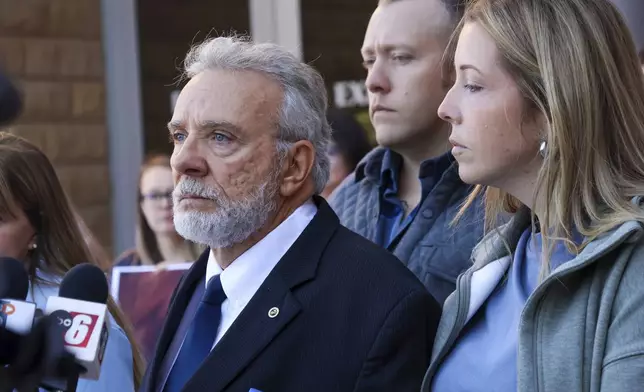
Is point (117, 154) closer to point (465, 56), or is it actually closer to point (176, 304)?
point (176, 304)

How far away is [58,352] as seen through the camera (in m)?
2.35

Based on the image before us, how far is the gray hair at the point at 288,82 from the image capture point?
3.37 meters

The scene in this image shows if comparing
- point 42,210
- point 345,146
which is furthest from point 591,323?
point 345,146

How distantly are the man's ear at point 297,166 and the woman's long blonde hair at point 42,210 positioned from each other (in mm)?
859

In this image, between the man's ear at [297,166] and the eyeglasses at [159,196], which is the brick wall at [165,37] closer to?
the eyeglasses at [159,196]

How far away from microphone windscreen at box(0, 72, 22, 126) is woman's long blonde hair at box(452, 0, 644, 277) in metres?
1.13

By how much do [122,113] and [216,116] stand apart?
5.15m

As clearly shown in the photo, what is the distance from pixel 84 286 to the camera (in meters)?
2.62

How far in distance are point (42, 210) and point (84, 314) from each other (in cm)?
151

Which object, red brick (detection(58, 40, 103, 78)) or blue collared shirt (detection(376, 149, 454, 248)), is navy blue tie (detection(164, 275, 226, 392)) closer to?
blue collared shirt (detection(376, 149, 454, 248))

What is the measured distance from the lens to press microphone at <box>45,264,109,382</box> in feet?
7.97

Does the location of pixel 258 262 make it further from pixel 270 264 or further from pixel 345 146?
pixel 345 146

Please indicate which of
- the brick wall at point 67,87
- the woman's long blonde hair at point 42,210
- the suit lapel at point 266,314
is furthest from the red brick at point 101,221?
the suit lapel at point 266,314

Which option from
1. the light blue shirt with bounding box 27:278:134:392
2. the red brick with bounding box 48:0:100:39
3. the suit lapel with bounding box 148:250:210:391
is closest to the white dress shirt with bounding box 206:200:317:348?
the suit lapel with bounding box 148:250:210:391
